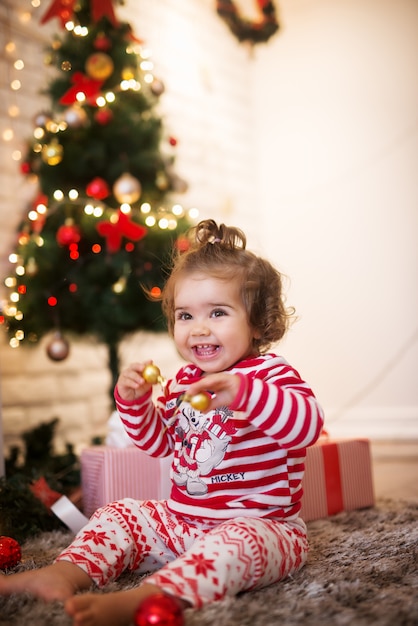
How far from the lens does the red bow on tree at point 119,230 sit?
1960 millimetres

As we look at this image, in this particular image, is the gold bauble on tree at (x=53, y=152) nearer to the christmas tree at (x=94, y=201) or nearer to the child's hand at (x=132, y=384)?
the christmas tree at (x=94, y=201)

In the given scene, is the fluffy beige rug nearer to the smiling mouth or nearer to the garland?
the smiling mouth

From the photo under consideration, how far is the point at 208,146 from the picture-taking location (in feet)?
10.1

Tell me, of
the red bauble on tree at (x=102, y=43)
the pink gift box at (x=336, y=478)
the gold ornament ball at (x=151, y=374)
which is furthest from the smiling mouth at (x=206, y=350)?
the red bauble on tree at (x=102, y=43)

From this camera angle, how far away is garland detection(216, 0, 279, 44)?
3028mm

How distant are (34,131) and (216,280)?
131 cm

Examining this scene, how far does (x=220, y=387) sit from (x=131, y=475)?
23.0 inches

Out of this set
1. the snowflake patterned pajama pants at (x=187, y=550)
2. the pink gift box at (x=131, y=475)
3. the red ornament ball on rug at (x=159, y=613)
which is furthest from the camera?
the pink gift box at (x=131, y=475)

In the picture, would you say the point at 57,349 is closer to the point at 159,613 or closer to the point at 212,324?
the point at 212,324

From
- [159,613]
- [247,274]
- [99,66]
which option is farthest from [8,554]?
[99,66]

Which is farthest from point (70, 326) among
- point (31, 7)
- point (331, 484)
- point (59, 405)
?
point (31, 7)

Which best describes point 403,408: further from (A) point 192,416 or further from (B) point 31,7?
(B) point 31,7

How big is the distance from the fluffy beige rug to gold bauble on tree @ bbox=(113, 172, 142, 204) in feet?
3.32

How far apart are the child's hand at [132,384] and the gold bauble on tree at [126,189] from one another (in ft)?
3.29
